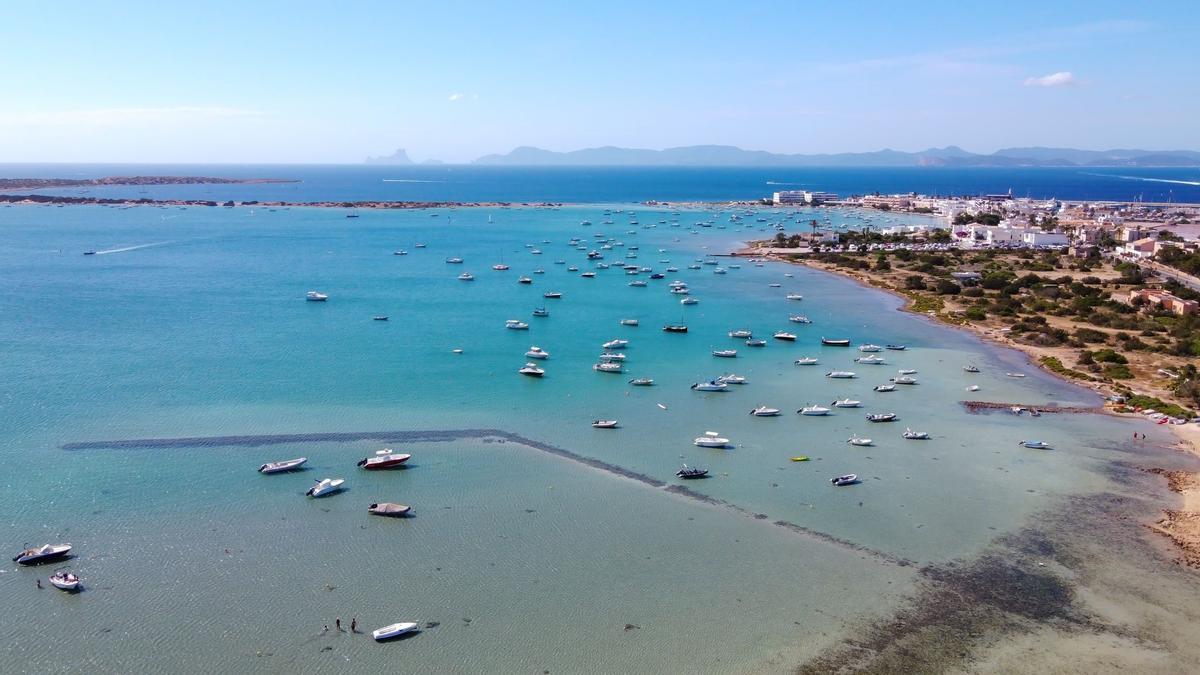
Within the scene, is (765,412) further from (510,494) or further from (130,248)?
(130,248)

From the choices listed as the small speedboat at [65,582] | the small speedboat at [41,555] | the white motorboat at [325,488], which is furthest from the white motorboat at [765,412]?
the small speedboat at [41,555]

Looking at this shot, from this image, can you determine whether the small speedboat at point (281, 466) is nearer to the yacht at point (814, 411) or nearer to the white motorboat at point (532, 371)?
the white motorboat at point (532, 371)

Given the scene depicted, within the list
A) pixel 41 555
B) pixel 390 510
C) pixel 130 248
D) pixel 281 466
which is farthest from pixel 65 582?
pixel 130 248

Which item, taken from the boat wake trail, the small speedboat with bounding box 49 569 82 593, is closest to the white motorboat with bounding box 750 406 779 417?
the small speedboat with bounding box 49 569 82 593

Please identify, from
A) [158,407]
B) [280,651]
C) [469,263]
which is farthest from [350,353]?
[469,263]

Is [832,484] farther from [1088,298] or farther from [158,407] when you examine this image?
[1088,298]

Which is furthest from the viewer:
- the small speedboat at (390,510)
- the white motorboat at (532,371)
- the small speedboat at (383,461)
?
the white motorboat at (532,371)

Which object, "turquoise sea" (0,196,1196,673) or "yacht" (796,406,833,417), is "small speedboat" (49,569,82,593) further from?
"yacht" (796,406,833,417)
